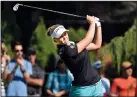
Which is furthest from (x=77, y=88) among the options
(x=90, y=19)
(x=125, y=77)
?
(x=125, y=77)

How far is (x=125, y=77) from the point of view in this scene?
869 cm

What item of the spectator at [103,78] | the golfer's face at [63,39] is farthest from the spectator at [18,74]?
the golfer's face at [63,39]

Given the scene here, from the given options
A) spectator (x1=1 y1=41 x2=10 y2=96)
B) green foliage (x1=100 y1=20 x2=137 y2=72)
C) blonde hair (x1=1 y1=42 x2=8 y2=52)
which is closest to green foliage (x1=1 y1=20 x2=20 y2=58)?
blonde hair (x1=1 y1=42 x2=8 y2=52)

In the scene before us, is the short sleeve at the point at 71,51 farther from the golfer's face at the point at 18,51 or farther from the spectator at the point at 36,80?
the spectator at the point at 36,80

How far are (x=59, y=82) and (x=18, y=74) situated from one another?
0.67 meters

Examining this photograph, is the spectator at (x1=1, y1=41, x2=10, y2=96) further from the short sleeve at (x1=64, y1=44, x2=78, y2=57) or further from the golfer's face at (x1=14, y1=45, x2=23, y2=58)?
the short sleeve at (x1=64, y1=44, x2=78, y2=57)

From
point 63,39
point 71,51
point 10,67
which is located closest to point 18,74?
point 10,67

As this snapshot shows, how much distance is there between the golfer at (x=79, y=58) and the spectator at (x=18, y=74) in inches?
102

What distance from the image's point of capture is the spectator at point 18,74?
28.3 feet

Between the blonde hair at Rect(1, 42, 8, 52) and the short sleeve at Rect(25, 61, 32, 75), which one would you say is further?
the blonde hair at Rect(1, 42, 8, 52)

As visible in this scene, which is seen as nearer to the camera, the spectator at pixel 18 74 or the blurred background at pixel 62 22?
the spectator at pixel 18 74

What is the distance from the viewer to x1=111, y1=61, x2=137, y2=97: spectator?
28.3ft

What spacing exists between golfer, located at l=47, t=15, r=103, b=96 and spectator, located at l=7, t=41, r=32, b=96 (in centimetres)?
258

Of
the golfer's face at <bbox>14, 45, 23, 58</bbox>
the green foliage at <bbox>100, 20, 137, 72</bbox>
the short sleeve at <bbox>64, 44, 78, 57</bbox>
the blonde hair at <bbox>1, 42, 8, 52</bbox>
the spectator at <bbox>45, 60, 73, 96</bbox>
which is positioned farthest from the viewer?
the green foliage at <bbox>100, 20, 137, 72</bbox>
